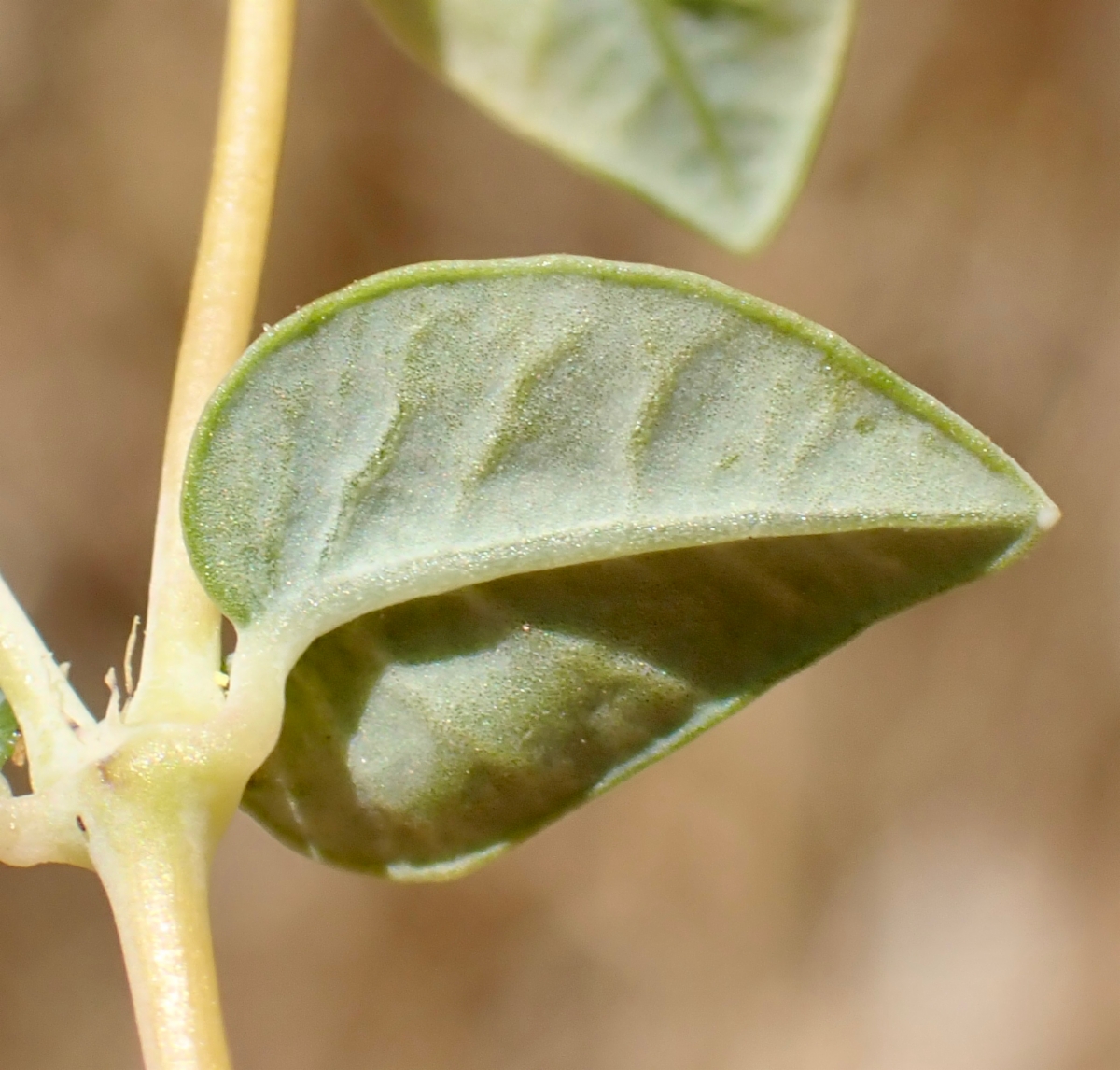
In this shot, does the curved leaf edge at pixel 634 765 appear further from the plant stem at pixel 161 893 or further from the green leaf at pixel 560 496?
the plant stem at pixel 161 893

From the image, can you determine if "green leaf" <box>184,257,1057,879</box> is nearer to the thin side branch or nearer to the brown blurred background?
the thin side branch

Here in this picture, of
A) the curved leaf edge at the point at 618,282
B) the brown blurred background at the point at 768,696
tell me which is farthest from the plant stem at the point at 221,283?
the brown blurred background at the point at 768,696

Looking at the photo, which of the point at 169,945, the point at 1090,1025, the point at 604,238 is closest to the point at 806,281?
the point at 604,238

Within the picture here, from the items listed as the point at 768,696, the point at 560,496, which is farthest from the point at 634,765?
the point at 768,696

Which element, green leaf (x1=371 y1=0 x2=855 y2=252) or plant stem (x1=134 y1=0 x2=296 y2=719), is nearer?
plant stem (x1=134 y1=0 x2=296 y2=719)

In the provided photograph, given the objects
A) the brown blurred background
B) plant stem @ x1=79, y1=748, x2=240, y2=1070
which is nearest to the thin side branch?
plant stem @ x1=79, y1=748, x2=240, y2=1070

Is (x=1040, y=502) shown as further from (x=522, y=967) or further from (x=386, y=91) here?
(x=522, y=967)

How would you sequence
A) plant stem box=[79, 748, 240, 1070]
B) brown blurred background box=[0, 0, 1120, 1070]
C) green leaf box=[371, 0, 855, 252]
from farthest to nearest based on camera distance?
brown blurred background box=[0, 0, 1120, 1070] < green leaf box=[371, 0, 855, 252] < plant stem box=[79, 748, 240, 1070]

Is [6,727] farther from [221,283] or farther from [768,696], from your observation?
[768,696]
